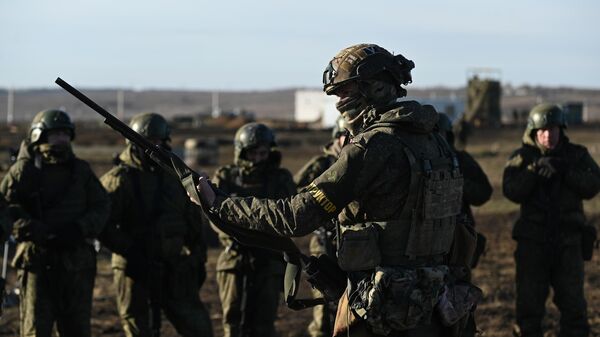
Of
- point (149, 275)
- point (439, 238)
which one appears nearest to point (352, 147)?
point (439, 238)

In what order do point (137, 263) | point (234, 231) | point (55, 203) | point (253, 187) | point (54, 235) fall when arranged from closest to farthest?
point (234, 231) → point (54, 235) → point (55, 203) → point (137, 263) → point (253, 187)

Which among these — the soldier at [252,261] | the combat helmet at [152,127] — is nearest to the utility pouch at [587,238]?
the soldier at [252,261]

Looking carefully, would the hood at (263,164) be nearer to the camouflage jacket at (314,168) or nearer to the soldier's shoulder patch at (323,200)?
the camouflage jacket at (314,168)

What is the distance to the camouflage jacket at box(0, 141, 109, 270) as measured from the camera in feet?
33.7

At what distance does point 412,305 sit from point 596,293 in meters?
9.14

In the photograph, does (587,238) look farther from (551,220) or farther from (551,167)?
(551,167)

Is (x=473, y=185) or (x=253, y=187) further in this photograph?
(x=473, y=185)

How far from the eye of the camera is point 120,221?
35.9 feet

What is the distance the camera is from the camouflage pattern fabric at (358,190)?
6.75 metres

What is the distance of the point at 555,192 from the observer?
36.4 feet

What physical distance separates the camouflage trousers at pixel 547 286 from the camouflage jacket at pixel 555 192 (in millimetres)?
126

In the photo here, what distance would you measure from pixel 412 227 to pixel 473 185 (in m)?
4.59

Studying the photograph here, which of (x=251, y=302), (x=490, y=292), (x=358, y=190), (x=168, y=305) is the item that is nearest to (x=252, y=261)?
(x=251, y=302)

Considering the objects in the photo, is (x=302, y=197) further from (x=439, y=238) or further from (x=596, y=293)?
(x=596, y=293)
